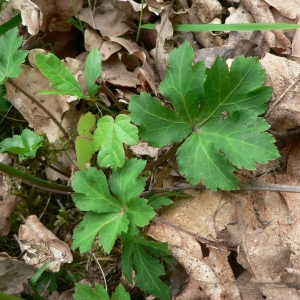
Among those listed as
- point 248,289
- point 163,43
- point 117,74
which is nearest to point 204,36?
point 163,43

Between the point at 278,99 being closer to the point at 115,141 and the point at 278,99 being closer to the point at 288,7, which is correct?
the point at 288,7

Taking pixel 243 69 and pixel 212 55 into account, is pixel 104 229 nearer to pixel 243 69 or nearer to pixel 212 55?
pixel 243 69

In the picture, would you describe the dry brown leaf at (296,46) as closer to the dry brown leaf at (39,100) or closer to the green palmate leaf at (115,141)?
the green palmate leaf at (115,141)

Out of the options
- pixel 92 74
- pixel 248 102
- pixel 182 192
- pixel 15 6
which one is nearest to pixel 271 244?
pixel 182 192

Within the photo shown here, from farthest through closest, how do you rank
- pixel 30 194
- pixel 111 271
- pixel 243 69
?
pixel 30 194 → pixel 111 271 → pixel 243 69

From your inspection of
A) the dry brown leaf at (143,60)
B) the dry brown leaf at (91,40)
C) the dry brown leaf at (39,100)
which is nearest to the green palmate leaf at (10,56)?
the dry brown leaf at (39,100)
